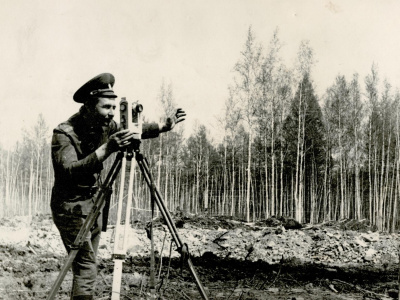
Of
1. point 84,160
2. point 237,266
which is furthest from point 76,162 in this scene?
point 237,266

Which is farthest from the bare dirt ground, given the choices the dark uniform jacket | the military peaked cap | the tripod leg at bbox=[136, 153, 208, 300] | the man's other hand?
the military peaked cap

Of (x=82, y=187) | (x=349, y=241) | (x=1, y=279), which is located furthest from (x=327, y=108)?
(x=82, y=187)

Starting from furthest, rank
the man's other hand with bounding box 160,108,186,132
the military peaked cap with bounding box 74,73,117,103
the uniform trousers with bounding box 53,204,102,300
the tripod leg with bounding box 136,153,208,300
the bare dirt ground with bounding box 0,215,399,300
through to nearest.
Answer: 1. the bare dirt ground with bounding box 0,215,399,300
2. the man's other hand with bounding box 160,108,186,132
3. the military peaked cap with bounding box 74,73,117,103
4. the uniform trousers with bounding box 53,204,102,300
5. the tripod leg with bounding box 136,153,208,300

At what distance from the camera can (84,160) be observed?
2.23 meters

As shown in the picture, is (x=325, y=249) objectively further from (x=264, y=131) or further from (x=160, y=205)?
(x=264, y=131)

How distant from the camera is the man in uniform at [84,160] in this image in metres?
2.25

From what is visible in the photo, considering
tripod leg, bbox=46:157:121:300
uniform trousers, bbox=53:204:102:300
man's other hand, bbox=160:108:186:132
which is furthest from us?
man's other hand, bbox=160:108:186:132

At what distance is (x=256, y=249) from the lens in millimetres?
9961

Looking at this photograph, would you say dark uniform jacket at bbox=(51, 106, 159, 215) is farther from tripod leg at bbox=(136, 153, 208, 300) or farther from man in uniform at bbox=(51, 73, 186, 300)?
tripod leg at bbox=(136, 153, 208, 300)

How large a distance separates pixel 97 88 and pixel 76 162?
1.91 ft

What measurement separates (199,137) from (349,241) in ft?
60.7

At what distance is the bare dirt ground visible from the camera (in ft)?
→ 16.1

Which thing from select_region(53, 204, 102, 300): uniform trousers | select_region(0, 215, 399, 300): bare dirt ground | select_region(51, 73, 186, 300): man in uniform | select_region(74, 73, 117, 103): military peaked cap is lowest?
select_region(0, 215, 399, 300): bare dirt ground

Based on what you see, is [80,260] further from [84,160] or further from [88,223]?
[84,160]
